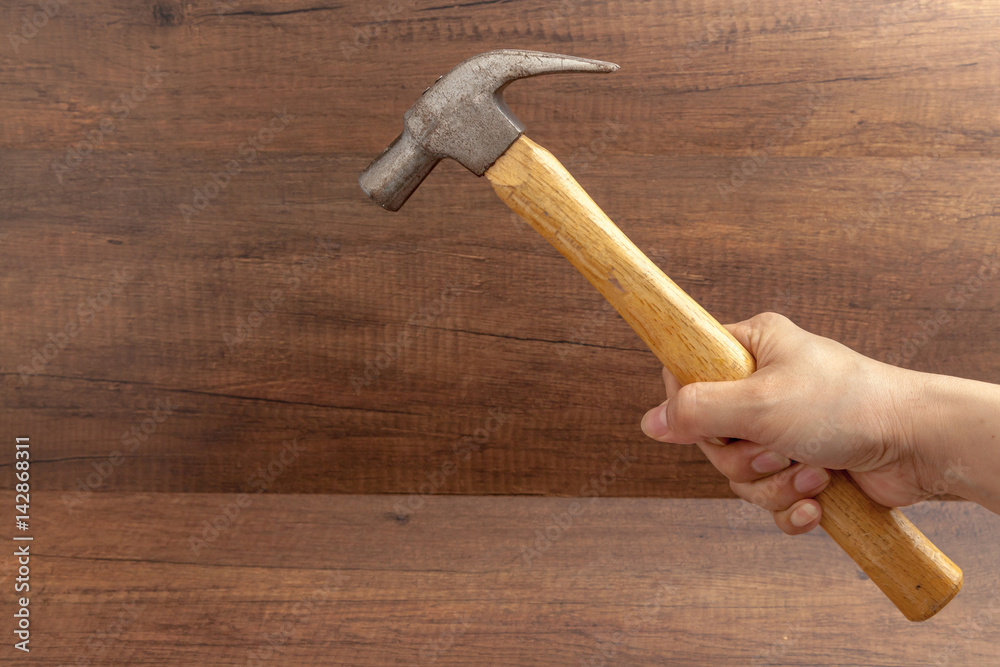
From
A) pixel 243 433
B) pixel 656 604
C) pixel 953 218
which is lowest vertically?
pixel 656 604

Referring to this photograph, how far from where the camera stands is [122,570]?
1.01m

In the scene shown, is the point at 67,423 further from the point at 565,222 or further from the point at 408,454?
the point at 565,222

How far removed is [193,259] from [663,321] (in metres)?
0.73

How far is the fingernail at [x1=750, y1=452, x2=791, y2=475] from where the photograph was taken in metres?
0.80

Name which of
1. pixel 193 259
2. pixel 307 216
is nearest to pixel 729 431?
pixel 307 216

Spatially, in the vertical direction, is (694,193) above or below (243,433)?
above

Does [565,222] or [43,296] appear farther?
[43,296]
